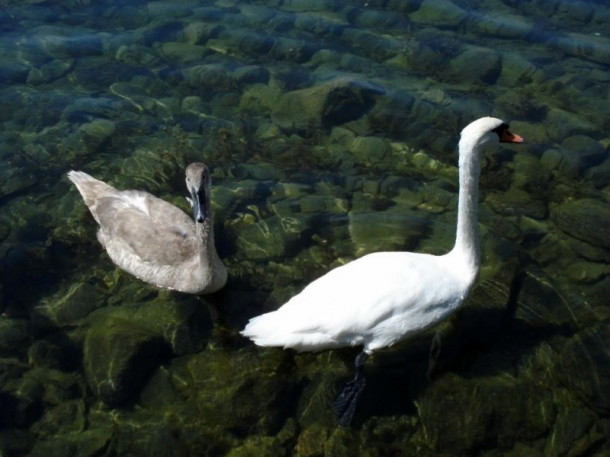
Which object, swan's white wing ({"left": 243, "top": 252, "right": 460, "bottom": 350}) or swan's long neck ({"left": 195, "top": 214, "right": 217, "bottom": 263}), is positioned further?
swan's long neck ({"left": 195, "top": 214, "right": 217, "bottom": 263})

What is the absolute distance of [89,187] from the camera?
883 cm

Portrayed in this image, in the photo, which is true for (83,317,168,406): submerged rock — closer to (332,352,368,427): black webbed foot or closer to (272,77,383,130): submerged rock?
(332,352,368,427): black webbed foot

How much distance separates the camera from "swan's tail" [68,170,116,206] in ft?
28.6

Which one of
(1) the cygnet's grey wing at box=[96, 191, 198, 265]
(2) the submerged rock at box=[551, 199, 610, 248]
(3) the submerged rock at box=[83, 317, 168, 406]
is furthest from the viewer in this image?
(2) the submerged rock at box=[551, 199, 610, 248]

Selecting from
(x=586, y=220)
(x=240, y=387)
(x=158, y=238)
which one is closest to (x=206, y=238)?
(x=158, y=238)

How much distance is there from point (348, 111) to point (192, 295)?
3.99 metres

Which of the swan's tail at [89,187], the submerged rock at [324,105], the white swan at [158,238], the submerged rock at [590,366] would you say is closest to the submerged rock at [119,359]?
the white swan at [158,238]

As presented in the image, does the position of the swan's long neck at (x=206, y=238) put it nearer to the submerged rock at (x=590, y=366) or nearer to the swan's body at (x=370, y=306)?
the swan's body at (x=370, y=306)

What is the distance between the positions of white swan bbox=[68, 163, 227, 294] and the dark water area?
9.5 inches

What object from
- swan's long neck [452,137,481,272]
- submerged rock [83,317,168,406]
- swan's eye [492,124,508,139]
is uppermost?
swan's eye [492,124,508,139]

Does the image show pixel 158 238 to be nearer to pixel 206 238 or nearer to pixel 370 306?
pixel 206 238

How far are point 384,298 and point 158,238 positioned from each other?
2.96 m

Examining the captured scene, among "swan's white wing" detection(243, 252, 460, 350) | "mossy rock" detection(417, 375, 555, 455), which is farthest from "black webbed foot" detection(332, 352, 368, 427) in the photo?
"mossy rock" detection(417, 375, 555, 455)

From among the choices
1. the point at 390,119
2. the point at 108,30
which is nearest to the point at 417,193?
the point at 390,119
